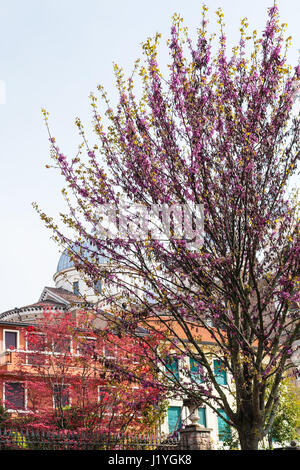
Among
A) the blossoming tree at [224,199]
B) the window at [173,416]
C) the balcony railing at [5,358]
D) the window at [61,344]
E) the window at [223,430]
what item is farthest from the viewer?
the window at [173,416]

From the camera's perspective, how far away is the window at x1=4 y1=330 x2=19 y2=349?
32.3 metres

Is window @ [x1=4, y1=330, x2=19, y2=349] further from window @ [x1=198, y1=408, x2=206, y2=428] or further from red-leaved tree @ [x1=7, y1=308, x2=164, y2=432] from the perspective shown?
window @ [x1=198, y1=408, x2=206, y2=428]

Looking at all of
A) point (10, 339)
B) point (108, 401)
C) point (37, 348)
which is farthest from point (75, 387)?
point (10, 339)

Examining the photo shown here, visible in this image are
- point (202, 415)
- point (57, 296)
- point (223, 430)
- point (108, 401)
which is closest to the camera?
point (108, 401)

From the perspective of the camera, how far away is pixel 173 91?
10.8m

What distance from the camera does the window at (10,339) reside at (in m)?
32.3

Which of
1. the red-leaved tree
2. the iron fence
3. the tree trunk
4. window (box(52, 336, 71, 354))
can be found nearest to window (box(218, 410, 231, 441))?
the red-leaved tree

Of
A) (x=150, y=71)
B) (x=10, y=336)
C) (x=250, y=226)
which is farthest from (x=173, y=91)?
(x=10, y=336)

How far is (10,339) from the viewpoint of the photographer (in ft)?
107

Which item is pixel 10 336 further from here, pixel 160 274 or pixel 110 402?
pixel 160 274

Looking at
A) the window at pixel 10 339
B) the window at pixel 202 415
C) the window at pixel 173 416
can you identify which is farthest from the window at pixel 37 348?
the window at pixel 202 415

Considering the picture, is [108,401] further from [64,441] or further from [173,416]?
[173,416]

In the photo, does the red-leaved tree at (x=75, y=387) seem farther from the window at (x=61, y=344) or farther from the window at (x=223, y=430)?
the window at (x=223, y=430)

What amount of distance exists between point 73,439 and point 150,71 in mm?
9401
